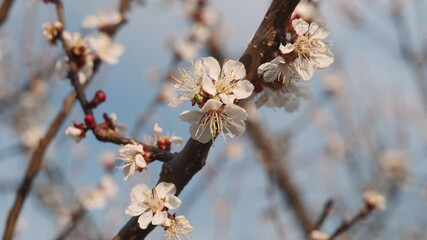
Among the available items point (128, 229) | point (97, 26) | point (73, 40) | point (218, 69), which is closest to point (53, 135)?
point (73, 40)

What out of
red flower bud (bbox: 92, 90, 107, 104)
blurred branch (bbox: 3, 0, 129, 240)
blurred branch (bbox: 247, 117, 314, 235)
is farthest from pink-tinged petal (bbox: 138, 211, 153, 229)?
blurred branch (bbox: 247, 117, 314, 235)

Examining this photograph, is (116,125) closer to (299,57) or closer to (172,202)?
(172,202)

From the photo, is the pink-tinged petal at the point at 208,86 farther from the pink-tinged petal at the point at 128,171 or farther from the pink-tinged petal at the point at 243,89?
the pink-tinged petal at the point at 128,171

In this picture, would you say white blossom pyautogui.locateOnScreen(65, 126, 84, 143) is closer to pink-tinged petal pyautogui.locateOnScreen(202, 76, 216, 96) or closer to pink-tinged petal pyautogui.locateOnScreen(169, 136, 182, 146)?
pink-tinged petal pyautogui.locateOnScreen(169, 136, 182, 146)

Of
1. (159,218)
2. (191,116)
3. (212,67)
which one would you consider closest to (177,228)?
(159,218)

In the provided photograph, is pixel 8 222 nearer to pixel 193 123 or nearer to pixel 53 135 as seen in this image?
pixel 53 135

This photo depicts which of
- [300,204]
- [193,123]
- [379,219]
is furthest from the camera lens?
[300,204]
